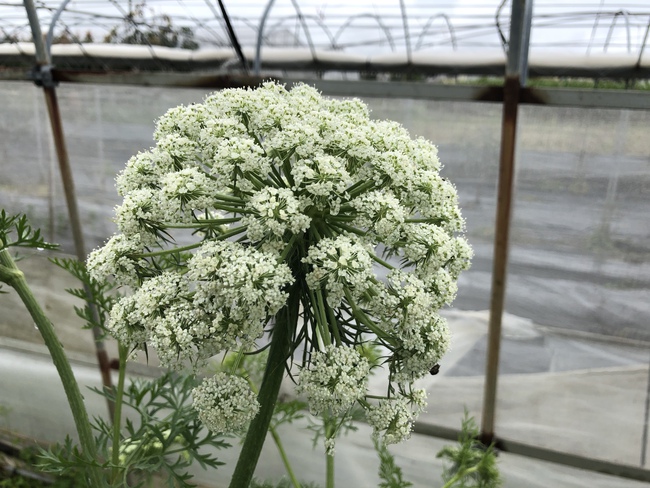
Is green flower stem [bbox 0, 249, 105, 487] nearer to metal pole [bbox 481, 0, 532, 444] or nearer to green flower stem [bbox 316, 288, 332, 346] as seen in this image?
green flower stem [bbox 316, 288, 332, 346]

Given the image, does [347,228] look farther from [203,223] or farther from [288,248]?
[203,223]

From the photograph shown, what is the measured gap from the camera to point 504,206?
7.11 feet

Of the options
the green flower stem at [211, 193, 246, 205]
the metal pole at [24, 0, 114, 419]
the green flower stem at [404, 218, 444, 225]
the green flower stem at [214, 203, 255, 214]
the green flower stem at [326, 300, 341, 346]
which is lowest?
the green flower stem at [326, 300, 341, 346]

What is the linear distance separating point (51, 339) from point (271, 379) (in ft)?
1.72

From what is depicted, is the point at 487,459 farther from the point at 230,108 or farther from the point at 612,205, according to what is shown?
the point at 230,108

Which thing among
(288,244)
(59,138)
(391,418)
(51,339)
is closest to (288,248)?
(288,244)

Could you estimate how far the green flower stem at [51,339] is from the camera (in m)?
1.29

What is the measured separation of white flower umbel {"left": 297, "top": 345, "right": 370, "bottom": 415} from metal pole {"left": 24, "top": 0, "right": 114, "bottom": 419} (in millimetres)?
1874

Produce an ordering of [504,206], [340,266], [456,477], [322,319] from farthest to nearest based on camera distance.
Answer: [504,206]
[456,477]
[322,319]
[340,266]

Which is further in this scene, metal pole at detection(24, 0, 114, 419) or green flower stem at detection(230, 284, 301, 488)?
metal pole at detection(24, 0, 114, 419)

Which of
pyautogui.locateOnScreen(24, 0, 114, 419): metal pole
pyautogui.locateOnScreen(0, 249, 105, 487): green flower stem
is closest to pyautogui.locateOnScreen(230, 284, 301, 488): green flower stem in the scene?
pyautogui.locateOnScreen(0, 249, 105, 487): green flower stem

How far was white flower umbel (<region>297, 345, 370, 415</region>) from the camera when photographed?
35.8 inches

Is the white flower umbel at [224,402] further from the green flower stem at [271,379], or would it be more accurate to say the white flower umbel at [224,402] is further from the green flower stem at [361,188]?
the green flower stem at [361,188]

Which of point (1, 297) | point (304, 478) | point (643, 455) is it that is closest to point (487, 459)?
point (643, 455)
